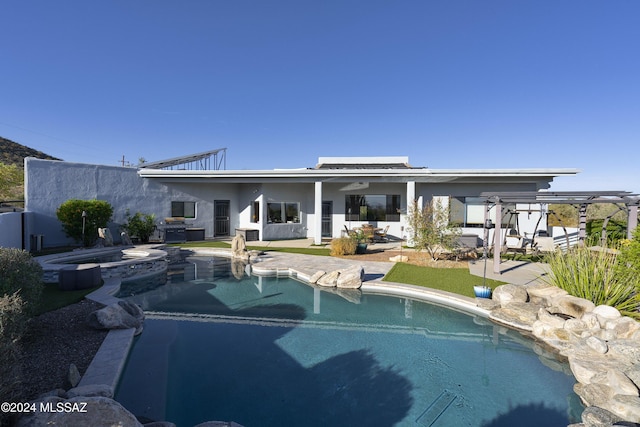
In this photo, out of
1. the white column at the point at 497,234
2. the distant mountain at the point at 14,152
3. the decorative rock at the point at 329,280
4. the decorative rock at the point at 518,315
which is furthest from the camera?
the distant mountain at the point at 14,152

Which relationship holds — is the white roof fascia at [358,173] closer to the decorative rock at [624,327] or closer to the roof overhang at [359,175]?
the roof overhang at [359,175]

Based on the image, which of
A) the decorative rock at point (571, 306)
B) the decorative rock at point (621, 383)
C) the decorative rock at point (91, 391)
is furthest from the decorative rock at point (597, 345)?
the decorative rock at point (91, 391)

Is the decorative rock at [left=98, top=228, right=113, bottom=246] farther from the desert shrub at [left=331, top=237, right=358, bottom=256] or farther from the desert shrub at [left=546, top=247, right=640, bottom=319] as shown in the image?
the desert shrub at [left=546, top=247, right=640, bottom=319]

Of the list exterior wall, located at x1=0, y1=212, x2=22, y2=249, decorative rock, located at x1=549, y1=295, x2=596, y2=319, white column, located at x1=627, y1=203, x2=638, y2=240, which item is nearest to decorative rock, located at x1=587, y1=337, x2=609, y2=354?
decorative rock, located at x1=549, y1=295, x2=596, y2=319

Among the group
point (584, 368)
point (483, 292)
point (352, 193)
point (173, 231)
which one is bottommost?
point (584, 368)

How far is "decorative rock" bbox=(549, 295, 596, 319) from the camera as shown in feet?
20.3

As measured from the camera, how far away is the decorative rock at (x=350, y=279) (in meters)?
9.16

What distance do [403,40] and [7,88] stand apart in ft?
81.5

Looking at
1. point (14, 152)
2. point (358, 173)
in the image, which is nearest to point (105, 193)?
point (358, 173)

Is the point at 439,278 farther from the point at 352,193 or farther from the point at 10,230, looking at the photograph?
the point at 10,230

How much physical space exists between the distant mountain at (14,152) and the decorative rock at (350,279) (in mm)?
41892

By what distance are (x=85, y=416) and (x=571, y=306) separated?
27.4ft

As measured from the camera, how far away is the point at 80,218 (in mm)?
13719

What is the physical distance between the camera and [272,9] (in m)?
13.9
